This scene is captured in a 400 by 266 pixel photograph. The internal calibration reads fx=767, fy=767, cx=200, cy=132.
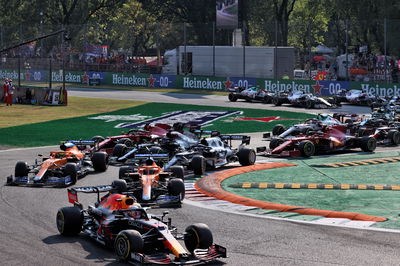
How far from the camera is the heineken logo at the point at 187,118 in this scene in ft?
133

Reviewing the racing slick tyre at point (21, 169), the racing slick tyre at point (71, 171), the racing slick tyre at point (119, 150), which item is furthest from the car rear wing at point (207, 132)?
the racing slick tyre at point (21, 169)

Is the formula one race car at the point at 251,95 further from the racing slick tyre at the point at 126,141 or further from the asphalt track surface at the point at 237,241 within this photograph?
the asphalt track surface at the point at 237,241

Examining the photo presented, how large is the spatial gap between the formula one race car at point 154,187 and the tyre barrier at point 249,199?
161cm

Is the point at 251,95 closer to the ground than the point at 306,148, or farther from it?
farther from it

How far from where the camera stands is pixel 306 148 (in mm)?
27719

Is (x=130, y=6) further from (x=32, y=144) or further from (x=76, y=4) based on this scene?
(x=32, y=144)

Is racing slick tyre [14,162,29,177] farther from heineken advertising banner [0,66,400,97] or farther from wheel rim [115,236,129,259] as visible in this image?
heineken advertising banner [0,66,400,97]

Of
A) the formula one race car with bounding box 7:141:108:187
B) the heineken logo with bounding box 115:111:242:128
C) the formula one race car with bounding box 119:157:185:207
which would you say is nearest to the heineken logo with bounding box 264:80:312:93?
the heineken logo with bounding box 115:111:242:128

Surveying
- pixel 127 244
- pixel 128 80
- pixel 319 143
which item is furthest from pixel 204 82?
pixel 127 244

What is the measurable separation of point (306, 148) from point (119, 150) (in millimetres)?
6750

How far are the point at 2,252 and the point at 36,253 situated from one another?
68cm

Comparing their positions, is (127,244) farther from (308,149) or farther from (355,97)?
(355,97)

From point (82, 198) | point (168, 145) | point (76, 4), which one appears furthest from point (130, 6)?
point (82, 198)

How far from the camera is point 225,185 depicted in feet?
71.7
